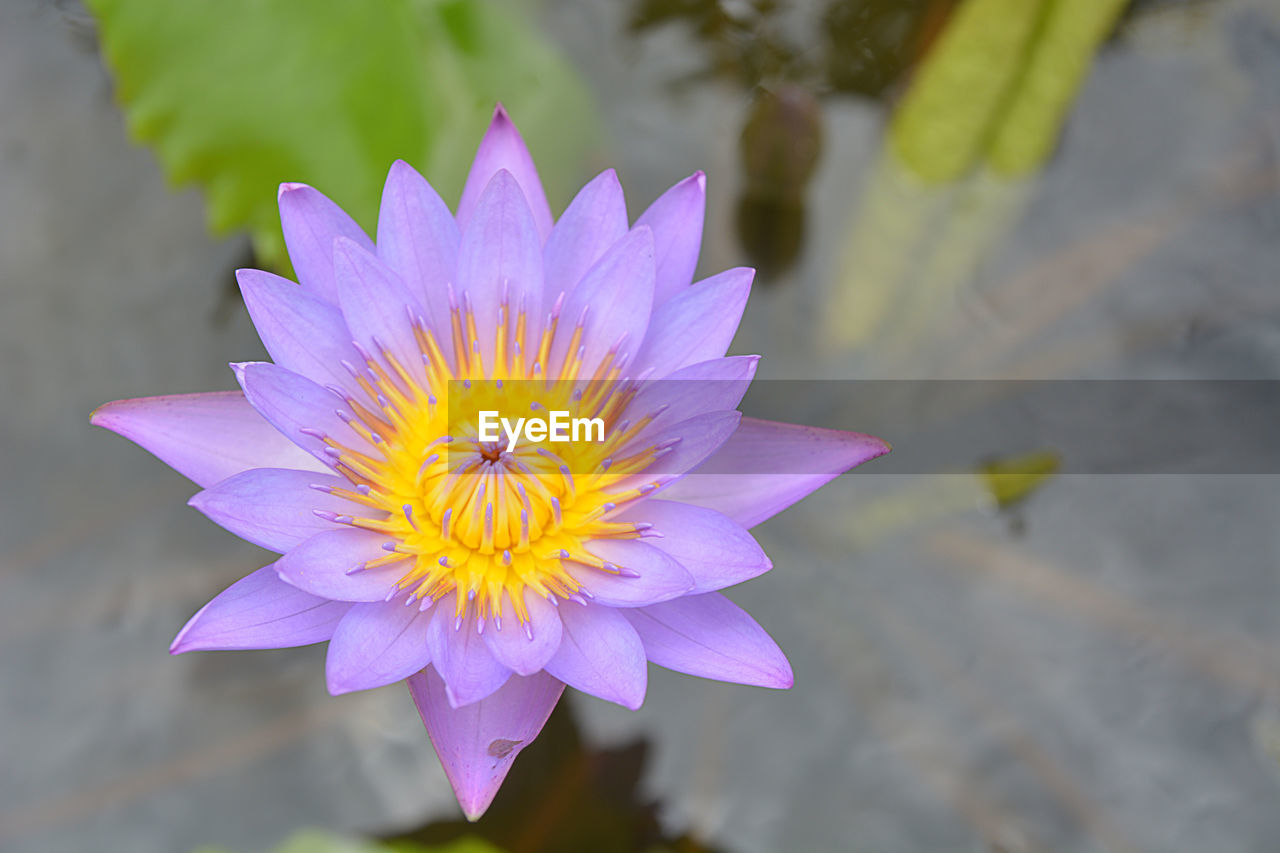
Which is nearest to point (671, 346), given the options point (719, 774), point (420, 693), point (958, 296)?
point (420, 693)

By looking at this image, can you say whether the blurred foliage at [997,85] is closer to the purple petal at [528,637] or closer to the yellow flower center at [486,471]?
the yellow flower center at [486,471]

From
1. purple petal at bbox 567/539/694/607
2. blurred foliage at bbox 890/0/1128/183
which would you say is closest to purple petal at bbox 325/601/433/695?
purple petal at bbox 567/539/694/607

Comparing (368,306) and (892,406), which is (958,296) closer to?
(892,406)

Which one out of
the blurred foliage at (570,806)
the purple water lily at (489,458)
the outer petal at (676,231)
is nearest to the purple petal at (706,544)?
the purple water lily at (489,458)

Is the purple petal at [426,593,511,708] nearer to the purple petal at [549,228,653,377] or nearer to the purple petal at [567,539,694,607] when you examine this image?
the purple petal at [567,539,694,607]

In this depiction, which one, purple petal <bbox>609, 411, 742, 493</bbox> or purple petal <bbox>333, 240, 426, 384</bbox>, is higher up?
purple petal <bbox>333, 240, 426, 384</bbox>

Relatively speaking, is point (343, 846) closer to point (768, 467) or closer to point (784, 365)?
point (768, 467)
